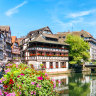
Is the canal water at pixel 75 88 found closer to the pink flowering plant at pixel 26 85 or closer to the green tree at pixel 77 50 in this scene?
the pink flowering plant at pixel 26 85

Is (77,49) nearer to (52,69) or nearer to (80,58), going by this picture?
(80,58)

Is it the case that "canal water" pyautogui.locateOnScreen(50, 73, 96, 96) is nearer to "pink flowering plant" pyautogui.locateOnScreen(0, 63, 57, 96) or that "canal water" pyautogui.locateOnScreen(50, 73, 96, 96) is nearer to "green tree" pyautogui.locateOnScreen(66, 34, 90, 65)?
"pink flowering plant" pyautogui.locateOnScreen(0, 63, 57, 96)

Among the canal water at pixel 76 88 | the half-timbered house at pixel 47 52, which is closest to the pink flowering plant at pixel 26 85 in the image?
the canal water at pixel 76 88

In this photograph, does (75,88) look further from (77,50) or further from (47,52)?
(77,50)

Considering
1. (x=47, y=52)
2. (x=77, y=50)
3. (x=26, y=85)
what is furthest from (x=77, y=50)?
(x=26, y=85)

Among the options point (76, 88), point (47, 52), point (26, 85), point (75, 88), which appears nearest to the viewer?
point (26, 85)

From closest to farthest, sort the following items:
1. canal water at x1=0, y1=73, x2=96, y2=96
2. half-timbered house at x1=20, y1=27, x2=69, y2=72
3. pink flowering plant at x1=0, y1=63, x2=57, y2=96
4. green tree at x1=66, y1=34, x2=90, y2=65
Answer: pink flowering plant at x1=0, y1=63, x2=57, y2=96, canal water at x1=0, y1=73, x2=96, y2=96, half-timbered house at x1=20, y1=27, x2=69, y2=72, green tree at x1=66, y1=34, x2=90, y2=65

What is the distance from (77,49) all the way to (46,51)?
11.3 metres

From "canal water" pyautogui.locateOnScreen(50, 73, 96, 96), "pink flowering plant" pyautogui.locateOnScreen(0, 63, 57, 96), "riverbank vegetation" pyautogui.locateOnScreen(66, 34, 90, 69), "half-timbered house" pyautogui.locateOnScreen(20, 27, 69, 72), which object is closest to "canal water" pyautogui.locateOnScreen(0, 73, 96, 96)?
"canal water" pyautogui.locateOnScreen(50, 73, 96, 96)

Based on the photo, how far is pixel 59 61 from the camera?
45.7 meters

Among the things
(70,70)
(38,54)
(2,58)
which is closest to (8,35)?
(2,58)

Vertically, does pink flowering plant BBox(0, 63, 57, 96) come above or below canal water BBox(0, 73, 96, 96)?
above

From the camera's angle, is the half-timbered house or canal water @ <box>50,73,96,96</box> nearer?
canal water @ <box>50,73,96,96</box>

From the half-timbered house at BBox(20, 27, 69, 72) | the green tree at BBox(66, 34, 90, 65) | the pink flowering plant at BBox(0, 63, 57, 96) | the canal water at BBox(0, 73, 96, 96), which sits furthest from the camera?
the green tree at BBox(66, 34, 90, 65)
